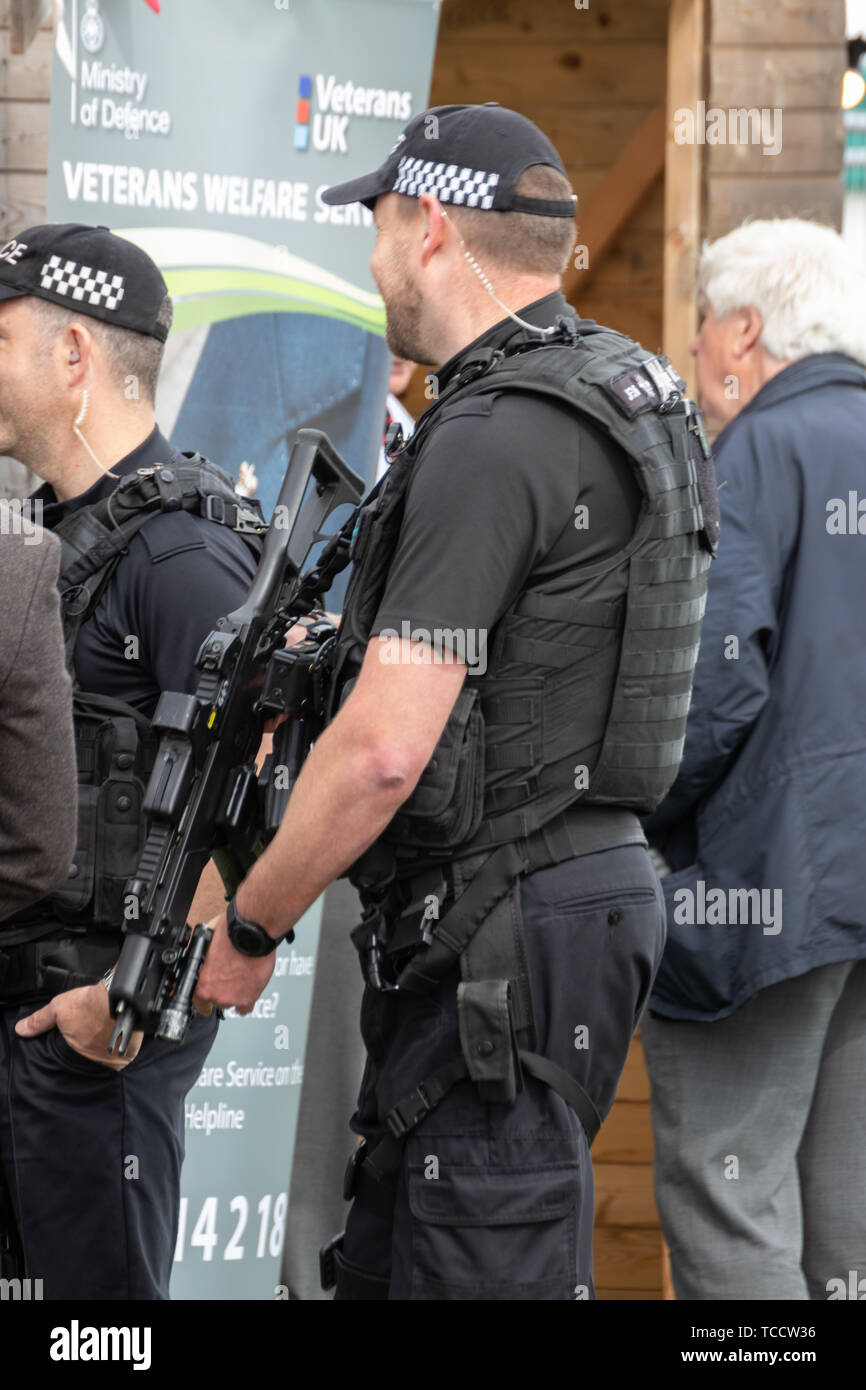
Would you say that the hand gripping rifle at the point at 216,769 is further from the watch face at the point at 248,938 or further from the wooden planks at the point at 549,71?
the wooden planks at the point at 549,71

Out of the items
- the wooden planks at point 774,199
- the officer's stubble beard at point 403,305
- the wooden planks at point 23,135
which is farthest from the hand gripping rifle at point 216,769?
the wooden planks at point 774,199

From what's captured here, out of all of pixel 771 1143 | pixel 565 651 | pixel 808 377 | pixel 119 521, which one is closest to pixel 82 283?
pixel 119 521

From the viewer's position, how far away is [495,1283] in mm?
1913

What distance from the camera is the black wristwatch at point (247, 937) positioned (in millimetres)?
1980

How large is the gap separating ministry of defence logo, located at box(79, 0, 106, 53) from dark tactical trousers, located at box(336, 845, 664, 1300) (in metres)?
2.00

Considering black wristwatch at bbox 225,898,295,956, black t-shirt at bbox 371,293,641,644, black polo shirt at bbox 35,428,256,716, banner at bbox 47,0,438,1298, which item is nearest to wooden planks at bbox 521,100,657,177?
banner at bbox 47,0,438,1298

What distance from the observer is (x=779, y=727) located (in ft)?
9.30

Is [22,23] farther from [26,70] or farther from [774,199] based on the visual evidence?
[774,199]

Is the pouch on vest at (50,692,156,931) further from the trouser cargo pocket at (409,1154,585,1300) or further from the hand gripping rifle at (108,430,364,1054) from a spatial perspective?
the trouser cargo pocket at (409,1154,585,1300)

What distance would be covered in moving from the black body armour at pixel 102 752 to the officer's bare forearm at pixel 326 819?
1.22ft

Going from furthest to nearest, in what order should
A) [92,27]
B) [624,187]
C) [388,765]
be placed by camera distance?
[624,187] → [92,27] → [388,765]

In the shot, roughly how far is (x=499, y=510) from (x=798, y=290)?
1.37 m
